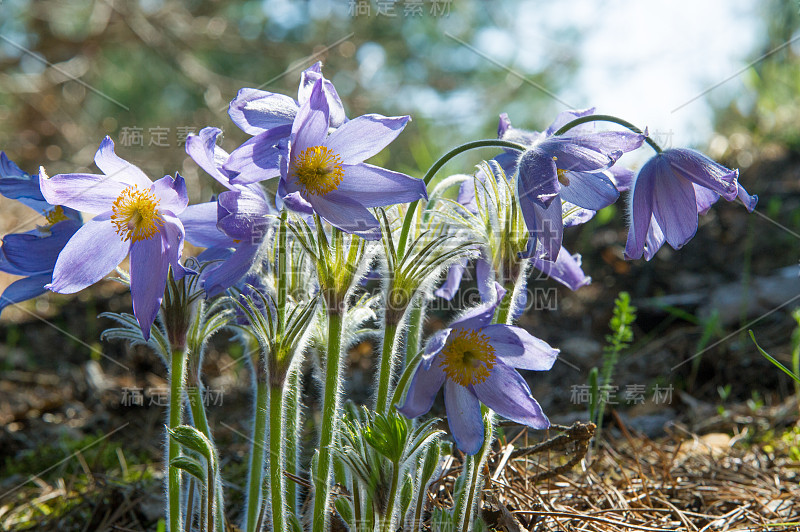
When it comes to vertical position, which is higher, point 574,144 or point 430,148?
point 430,148

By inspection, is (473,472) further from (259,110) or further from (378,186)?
(259,110)

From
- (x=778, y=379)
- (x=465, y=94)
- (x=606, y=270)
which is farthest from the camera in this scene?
(x=465, y=94)

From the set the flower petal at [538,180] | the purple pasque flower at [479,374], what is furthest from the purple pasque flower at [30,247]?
the flower petal at [538,180]

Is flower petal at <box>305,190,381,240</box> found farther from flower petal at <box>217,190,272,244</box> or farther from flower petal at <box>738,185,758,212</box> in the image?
flower petal at <box>738,185,758,212</box>

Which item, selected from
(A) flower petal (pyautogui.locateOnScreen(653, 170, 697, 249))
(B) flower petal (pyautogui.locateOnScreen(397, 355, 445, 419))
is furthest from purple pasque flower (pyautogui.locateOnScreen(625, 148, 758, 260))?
(B) flower petal (pyautogui.locateOnScreen(397, 355, 445, 419))

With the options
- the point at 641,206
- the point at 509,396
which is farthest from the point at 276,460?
the point at 641,206

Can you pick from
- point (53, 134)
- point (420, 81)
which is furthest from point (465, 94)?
point (53, 134)

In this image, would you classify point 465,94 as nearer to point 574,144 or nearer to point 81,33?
point 81,33
